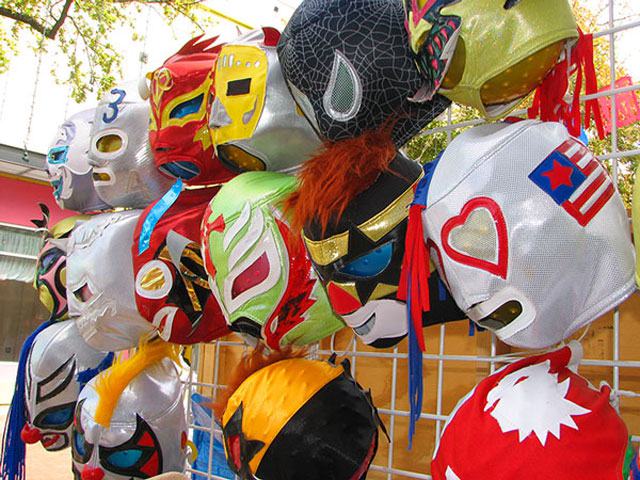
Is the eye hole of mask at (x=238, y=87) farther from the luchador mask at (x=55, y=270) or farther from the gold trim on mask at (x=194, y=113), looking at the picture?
the luchador mask at (x=55, y=270)

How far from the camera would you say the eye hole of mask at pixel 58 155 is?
944mm

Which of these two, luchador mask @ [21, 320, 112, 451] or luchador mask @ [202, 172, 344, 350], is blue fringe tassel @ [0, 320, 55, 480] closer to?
luchador mask @ [21, 320, 112, 451]

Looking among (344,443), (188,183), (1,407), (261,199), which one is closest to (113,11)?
(188,183)

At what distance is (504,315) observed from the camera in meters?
0.39

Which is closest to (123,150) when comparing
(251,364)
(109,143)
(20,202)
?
(109,143)

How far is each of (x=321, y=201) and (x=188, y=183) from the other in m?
0.34

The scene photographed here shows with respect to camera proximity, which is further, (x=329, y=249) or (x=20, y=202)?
(x=20, y=202)

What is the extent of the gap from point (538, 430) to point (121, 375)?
1.91 ft

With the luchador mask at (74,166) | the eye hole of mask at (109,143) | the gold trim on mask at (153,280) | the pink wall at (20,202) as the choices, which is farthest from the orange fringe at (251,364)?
the pink wall at (20,202)

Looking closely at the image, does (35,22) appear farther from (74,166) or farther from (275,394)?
(275,394)

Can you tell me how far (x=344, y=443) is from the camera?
533mm

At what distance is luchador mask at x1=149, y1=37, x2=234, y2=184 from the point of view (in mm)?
698

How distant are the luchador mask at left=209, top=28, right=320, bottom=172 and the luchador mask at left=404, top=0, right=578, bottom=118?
0.19 m

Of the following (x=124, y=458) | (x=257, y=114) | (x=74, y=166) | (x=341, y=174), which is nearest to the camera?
(x=341, y=174)
